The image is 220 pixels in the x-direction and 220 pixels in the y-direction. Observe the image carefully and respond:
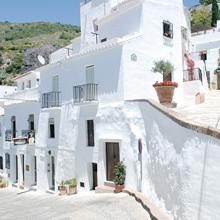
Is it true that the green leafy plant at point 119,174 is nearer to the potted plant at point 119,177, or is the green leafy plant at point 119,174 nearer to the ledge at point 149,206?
the potted plant at point 119,177

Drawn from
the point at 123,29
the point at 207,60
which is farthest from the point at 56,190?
the point at 207,60

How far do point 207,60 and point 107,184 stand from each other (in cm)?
1857

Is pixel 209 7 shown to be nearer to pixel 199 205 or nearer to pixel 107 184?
pixel 107 184

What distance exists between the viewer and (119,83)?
20297mm

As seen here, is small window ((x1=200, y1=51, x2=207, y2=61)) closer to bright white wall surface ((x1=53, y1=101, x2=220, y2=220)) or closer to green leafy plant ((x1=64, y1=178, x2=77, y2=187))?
bright white wall surface ((x1=53, y1=101, x2=220, y2=220))

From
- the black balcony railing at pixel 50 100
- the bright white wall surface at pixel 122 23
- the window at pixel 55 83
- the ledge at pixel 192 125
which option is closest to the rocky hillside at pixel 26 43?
the black balcony railing at pixel 50 100

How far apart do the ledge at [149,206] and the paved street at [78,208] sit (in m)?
0.18

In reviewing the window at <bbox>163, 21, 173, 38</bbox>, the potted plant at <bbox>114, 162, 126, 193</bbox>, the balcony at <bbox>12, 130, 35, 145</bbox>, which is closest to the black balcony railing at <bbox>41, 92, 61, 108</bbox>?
the balcony at <bbox>12, 130, 35, 145</bbox>

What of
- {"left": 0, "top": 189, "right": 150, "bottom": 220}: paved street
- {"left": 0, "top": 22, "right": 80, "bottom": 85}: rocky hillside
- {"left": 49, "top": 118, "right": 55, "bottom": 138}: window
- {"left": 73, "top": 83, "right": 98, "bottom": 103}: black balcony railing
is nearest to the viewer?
{"left": 0, "top": 189, "right": 150, "bottom": 220}: paved street

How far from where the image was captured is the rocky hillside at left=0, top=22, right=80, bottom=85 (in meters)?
68.4

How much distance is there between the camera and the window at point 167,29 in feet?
80.2

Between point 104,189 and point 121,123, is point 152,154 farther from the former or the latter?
point 104,189

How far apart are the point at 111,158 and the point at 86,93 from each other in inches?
156

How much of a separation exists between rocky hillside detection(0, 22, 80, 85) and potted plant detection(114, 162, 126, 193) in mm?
43859
